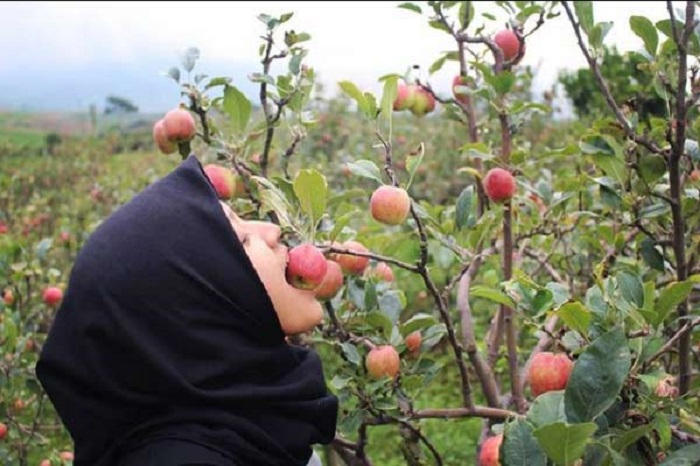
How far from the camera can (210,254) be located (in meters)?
1.09

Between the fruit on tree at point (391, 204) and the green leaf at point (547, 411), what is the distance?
37 cm

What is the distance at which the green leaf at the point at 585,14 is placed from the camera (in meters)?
1.27

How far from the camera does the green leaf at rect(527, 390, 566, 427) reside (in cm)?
80

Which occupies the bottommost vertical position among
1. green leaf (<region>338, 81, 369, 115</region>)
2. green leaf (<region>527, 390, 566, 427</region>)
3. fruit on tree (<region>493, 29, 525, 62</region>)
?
green leaf (<region>527, 390, 566, 427</region>)

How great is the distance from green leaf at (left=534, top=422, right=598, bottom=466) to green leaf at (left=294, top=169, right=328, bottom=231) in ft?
1.57

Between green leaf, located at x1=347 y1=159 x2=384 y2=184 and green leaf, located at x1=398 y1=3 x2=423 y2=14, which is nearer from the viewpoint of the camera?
green leaf, located at x1=347 y1=159 x2=384 y2=184

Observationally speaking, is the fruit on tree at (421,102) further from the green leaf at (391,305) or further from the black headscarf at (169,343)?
the black headscarf at (169,343)

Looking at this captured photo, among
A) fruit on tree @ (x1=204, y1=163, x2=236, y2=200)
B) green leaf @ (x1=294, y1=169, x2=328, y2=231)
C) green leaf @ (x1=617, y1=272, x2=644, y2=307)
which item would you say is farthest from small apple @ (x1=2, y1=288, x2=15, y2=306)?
green leaf @ (x1=617, y1=272, x2=644, y2=307)

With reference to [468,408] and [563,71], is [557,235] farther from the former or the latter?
[563,71]

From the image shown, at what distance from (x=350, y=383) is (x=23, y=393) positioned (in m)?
1.53

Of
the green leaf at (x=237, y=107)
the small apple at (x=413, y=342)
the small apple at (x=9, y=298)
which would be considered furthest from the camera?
the small apple at (x=9, y=298)

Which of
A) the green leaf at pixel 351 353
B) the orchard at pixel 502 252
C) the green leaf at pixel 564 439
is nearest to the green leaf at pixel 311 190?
the orchard at pixel 502 252

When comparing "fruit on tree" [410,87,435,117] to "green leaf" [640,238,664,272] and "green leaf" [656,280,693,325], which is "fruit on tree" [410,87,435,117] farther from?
"green leaf" [656,280,693,325]

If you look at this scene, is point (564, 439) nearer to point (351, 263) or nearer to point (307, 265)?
point (307, 265)
